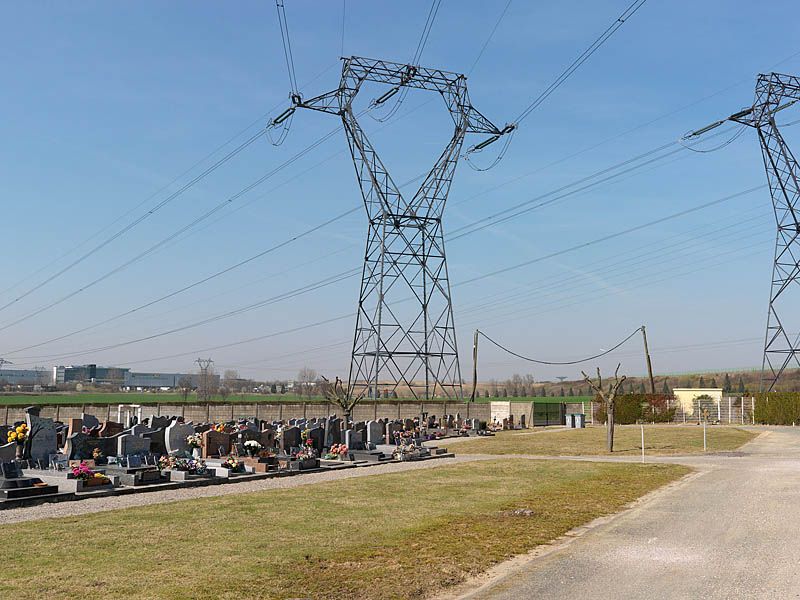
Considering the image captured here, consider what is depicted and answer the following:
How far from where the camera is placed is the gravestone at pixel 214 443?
92.7 ft

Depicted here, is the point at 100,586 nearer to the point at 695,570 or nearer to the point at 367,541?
the point at 367,541

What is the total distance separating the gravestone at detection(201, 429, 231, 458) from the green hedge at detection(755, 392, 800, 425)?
44948mm

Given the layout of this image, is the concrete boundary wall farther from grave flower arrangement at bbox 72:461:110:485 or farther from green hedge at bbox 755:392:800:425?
grave flower arrangement at bbox 72:461:110:485

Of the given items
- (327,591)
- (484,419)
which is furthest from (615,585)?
(484,419)

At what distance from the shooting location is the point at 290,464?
23828 mm

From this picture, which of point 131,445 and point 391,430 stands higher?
point 131,445

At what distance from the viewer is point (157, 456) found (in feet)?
82.0

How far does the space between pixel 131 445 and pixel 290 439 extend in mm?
6584

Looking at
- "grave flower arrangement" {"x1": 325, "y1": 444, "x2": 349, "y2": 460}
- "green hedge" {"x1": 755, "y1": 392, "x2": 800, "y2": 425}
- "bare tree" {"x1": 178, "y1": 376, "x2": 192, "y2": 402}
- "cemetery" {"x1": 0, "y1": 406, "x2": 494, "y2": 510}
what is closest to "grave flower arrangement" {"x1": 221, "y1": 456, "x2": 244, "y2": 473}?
"cemetery" {"x1": 0, "y1": 406, "x2": 494, "y2": 510}

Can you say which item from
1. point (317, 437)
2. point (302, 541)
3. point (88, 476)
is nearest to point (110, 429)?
point (317, 437)

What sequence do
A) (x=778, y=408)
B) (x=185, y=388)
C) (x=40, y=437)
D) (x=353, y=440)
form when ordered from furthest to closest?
(x=185, y=388), (x=778, y=408), (x=353, y=440), (x=40, y=437)

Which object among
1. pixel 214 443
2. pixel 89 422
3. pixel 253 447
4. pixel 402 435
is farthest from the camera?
pixel 402 435

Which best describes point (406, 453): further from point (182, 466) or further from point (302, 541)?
point (302, 541)

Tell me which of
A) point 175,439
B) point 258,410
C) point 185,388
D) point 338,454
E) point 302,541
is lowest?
point 302,541
